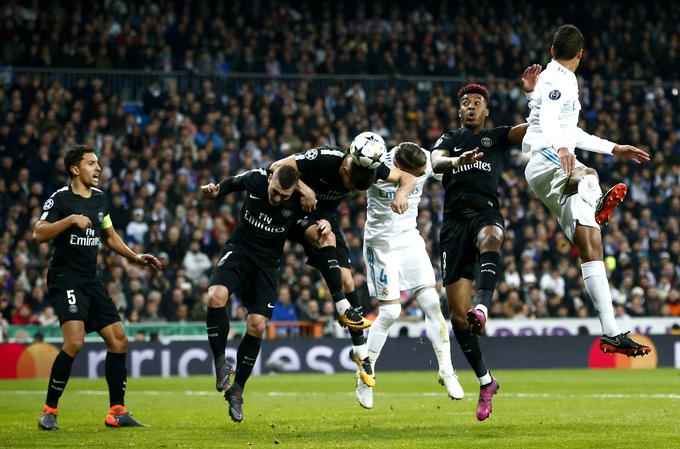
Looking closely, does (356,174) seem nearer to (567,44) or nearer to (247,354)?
(247,354)

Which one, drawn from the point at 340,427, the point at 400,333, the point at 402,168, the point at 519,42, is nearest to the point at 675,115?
the point at 519,42

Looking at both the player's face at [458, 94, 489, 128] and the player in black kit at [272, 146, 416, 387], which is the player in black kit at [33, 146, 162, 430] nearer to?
the player in black kit at [272, 146, 416, 387]

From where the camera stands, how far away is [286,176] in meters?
11.4

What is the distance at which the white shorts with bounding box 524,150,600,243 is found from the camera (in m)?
10.5

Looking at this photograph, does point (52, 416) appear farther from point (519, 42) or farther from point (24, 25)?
point (519, 42)

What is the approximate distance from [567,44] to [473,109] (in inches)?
70.2

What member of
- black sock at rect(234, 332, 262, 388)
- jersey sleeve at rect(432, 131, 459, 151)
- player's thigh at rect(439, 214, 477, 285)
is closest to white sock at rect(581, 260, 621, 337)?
player's thigh at rect(439, 214, 477, 285)

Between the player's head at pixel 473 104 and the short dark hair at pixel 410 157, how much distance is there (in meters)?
0.86

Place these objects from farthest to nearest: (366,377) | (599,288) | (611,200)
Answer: (366,377) → (599,288) → (611,200)

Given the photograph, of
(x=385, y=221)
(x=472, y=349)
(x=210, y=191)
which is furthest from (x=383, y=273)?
(x=210, y=191)

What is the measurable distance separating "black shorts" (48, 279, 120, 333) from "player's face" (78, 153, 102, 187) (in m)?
1.07

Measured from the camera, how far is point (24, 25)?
28375mm

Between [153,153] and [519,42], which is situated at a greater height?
[519,42]

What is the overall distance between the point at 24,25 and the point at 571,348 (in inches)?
603
